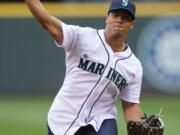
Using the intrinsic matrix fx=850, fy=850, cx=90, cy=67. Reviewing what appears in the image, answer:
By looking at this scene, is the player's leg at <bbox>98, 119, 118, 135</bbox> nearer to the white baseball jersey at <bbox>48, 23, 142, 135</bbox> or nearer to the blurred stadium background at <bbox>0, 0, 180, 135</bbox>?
the white baseball jersey at <bbox>48, 23, 142, 135</bbox>

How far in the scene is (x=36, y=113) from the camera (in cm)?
1438

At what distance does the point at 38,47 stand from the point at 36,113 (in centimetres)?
236

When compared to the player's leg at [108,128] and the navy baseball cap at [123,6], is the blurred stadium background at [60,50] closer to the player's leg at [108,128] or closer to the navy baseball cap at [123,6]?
the player's leg at [108,128]

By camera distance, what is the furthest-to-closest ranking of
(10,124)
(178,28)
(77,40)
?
1. (178,28)
2. (10,124)
3. (77,40)

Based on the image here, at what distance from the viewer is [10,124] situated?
13469 millimetres

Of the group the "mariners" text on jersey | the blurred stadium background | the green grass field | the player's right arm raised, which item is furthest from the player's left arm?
the blurred stadium background

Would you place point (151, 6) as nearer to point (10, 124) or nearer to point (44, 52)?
point (44, 52)

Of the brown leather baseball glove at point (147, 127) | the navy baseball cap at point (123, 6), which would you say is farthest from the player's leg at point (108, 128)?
the navy baseball cap at point (123, 6)

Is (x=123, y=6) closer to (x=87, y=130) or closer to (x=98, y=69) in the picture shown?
(x=98, y=69)

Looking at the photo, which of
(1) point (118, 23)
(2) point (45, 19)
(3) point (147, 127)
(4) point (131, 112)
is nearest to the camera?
(2) point (45, 19)

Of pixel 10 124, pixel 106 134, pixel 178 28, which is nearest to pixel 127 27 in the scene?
pixel 106 134

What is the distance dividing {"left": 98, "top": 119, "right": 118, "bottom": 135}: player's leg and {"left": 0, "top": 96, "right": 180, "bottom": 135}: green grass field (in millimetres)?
4814

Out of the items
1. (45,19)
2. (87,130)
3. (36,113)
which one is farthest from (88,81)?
(36,113)

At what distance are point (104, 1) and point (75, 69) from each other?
9477 millimetres
